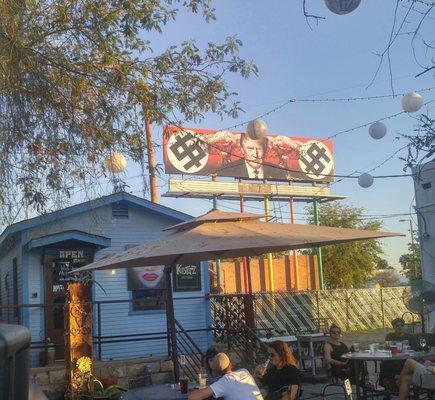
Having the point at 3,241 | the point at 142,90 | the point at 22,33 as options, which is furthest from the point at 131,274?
the point at 22,33

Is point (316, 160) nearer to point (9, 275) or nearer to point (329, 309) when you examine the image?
point (329, 309)

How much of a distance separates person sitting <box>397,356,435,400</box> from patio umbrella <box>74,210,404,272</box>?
5.56 feet

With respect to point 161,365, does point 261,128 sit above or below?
above

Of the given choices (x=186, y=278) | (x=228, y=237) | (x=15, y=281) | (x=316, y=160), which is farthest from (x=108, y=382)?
(x=316, y=160)

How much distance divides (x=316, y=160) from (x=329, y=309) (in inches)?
314

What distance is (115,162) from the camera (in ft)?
28.2

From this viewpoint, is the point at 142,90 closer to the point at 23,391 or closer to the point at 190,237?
the point at 190,237

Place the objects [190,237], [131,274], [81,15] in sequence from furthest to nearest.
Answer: [131,274] → [81,15] → [190,237]

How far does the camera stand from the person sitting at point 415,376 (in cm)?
794

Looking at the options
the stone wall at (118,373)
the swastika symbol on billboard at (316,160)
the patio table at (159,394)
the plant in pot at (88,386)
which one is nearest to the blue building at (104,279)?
the stone wall at (118,373)

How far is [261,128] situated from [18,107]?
23.9ft

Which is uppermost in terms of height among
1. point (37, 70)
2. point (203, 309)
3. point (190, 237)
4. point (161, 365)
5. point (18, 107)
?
point (37, 70)

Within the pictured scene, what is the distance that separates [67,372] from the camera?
10141mm

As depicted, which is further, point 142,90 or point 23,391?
point 142,90
